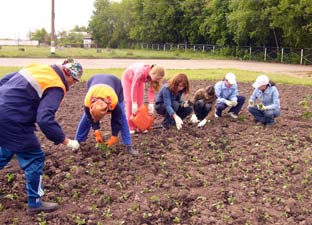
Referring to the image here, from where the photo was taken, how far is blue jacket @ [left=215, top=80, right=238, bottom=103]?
7457 mm

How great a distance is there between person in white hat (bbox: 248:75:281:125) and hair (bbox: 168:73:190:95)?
137 cm

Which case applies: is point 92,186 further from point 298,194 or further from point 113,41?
point 113,41

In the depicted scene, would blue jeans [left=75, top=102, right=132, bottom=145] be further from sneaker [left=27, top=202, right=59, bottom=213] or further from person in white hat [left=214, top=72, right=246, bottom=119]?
person in white hat [left=214, top=72, right=246, bottom=119]

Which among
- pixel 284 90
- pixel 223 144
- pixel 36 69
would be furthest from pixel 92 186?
pixel 284 90

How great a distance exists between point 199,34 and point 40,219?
5154cm

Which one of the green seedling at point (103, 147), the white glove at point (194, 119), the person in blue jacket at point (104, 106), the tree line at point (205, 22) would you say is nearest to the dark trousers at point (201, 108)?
the white glove at point (194, 119)

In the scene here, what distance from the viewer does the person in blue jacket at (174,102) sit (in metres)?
6.33

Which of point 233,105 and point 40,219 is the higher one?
point 233,105

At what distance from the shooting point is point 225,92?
24.7 feet

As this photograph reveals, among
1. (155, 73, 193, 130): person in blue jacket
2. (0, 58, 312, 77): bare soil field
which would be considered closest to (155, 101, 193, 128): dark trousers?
(155, 73, 193, 130): person in blue jacket

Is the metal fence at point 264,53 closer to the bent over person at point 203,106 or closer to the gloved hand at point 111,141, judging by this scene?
the bent over person at point 203,106

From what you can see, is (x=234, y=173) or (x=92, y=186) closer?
(x=92, y=186)

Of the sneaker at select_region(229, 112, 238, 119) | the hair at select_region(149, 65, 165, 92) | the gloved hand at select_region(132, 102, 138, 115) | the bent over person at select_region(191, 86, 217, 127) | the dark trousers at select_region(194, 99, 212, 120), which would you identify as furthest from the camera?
the sneaker at select_region(229, 112, 238, 119)

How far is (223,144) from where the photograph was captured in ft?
20.1
